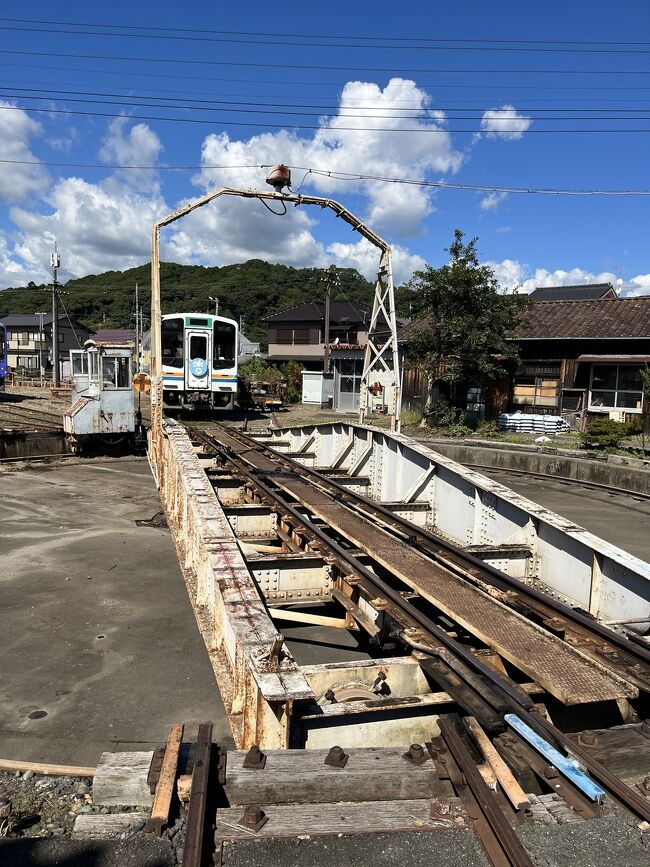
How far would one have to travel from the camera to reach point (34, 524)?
9039 mm

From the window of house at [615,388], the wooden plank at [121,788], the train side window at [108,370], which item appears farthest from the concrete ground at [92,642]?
the window of house at [615,388]

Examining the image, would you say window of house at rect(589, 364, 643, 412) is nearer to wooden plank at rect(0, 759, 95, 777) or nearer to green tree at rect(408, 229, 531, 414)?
green tree at rect(408, 229, 531, 414)

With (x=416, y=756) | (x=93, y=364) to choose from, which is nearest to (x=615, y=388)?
(x=93, y=364)

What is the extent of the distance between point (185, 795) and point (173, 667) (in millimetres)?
2590

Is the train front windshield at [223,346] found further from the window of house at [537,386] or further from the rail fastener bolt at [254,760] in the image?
A: the rail fastener bolt at [254,760]

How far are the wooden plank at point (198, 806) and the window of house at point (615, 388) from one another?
19.0 m

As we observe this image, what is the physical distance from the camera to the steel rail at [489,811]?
7.06 feet

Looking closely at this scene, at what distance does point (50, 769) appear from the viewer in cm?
312

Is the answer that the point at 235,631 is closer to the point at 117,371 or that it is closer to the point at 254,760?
the point at 254,760

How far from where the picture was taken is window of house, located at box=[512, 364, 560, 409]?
20.6m

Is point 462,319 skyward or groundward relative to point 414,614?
skyward

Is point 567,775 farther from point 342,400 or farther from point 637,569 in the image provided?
point 342,400

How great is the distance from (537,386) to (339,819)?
20.1 meters

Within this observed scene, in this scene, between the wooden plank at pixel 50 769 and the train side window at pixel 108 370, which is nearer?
the wooden plank at pixel 50 769
